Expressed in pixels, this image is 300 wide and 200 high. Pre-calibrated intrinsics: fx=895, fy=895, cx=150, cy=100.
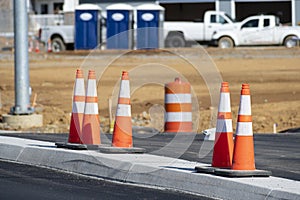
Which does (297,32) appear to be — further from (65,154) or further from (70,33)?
(65,154)

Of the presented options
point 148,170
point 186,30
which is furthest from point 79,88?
point 186,30

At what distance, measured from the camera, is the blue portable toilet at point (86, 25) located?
44.5m

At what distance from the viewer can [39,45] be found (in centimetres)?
4716

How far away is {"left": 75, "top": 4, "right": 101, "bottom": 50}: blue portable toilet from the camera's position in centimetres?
4453

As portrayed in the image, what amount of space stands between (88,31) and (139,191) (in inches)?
1415

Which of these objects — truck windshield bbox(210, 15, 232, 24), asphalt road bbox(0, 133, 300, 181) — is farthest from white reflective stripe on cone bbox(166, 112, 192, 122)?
truck windshield bbox(210, 15, 232, 24)

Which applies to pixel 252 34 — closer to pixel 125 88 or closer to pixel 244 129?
pixel 125 88

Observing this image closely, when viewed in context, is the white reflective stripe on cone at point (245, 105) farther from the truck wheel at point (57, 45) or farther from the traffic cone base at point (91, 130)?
the truck wheel at point (57, 45)

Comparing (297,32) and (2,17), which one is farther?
(2,17)

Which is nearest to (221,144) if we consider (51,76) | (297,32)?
(51,76)

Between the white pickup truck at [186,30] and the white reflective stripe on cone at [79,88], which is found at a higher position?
the white pickup truck at [186,30]

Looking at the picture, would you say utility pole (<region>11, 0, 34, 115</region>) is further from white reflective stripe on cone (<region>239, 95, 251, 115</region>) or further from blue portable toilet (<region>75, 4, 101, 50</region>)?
blue portable toilet (<region>75, 4, 101, 50</region>)

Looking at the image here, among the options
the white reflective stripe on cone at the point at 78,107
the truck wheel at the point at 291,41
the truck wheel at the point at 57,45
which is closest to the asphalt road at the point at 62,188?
the white reflective stripe on cone at the point at 78,107

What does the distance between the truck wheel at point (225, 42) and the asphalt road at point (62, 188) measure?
115 feet
